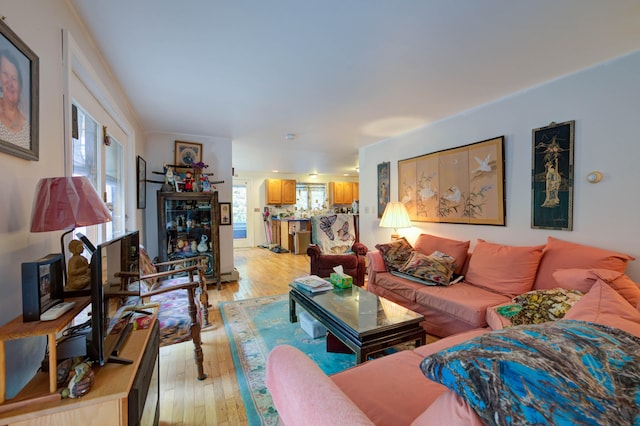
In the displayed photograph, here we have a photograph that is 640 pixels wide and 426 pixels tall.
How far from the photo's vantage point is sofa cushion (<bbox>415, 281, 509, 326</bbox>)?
2.05 metres

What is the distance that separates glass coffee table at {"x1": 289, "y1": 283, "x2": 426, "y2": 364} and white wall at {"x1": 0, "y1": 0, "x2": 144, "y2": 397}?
148 centimetres

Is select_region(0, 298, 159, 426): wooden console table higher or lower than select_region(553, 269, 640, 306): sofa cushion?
lower

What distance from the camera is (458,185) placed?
10.2 feet

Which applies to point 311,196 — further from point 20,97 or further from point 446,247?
point 20,97

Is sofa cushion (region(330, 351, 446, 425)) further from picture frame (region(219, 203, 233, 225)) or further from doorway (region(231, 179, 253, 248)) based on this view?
doorway (region(231, 179, 253, 248))

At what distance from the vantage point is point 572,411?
459 mm

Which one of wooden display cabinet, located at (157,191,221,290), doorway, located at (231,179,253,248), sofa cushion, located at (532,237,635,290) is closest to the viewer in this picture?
sofa cushion, located at (532,237,635,290)

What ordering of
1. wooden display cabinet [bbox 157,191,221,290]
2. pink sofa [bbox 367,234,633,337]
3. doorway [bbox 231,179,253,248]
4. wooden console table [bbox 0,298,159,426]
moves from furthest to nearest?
doorway [bbox 231,179,253,248], wooden display cabinet [bbox 157,191,221,290], pink sofa [bbox 367,234,633,337], wooden console table [bbox 0,298,159,426]

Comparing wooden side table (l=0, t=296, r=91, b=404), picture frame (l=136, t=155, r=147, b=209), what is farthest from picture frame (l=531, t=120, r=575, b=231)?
picture frame (l=136, t=155, r=147, b=209)

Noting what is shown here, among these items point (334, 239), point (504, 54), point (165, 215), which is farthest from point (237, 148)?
point (504, 54)

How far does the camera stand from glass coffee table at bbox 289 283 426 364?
1658mm

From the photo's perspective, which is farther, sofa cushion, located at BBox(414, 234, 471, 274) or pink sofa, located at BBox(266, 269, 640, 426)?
sofa cushion, located at BBox(414, 234, 471, 274)

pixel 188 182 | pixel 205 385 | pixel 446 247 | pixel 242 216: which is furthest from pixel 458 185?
pixel 242 216

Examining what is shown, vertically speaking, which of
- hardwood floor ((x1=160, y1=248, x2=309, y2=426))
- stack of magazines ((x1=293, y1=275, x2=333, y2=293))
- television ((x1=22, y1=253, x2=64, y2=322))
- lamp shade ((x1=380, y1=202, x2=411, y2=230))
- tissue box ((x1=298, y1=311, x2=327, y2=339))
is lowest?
hardwood floor ((x1=160, y1=248, x2=309, y2=426))
